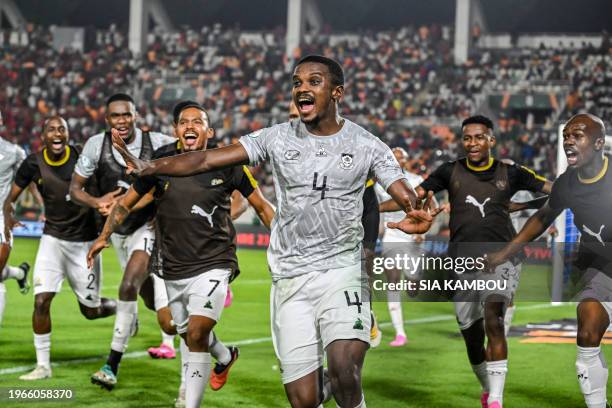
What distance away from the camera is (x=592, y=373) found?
7609 mm

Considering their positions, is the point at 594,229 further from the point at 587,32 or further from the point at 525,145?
the point at 587,32

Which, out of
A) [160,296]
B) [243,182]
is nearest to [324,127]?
[243,182]

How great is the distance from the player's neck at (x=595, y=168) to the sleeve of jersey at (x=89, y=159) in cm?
484

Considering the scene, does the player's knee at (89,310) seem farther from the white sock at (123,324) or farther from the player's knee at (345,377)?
the player's knee at (345,377)

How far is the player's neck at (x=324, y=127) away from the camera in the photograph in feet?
20.2

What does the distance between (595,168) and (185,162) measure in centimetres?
348

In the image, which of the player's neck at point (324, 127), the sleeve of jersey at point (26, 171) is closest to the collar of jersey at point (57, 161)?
the sleeve of jersey at point (26, 171)

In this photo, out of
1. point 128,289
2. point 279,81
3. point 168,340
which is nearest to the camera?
point 128,289

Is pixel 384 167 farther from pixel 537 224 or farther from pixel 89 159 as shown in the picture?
pixel 89 159

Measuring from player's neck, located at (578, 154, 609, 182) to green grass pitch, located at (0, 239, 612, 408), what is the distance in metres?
2.52

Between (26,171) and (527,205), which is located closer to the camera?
(527,205)

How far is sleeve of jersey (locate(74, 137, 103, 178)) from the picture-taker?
10094mm

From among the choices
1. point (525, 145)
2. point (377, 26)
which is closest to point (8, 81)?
point (377, 26)
